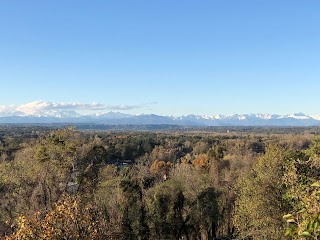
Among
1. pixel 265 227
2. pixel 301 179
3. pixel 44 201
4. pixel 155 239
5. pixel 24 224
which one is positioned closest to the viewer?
pixel 24 224

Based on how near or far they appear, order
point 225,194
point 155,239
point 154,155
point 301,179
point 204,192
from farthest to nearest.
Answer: point 154,155 < point 225,194 < point 204,192 < point 155,239 < point 301,179

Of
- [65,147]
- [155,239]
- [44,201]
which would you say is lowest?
[155,239]

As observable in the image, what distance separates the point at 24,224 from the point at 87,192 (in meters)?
20.9

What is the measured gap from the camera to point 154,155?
12550 cm

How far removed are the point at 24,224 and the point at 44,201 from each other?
1934cm

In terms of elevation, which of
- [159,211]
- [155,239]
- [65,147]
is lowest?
[155,239]

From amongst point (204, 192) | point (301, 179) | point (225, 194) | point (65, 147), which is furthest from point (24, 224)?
point (225, 194)

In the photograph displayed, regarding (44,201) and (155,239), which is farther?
(155,239)

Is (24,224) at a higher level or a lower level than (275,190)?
higher

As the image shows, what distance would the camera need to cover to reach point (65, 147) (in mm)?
32031

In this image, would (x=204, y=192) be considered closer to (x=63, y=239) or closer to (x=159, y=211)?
(x=159, y=211)

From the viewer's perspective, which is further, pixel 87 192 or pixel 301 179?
pixel 87 192

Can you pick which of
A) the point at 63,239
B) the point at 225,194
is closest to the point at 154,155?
the point at 225,194

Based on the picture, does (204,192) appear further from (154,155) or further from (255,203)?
(154,155)
